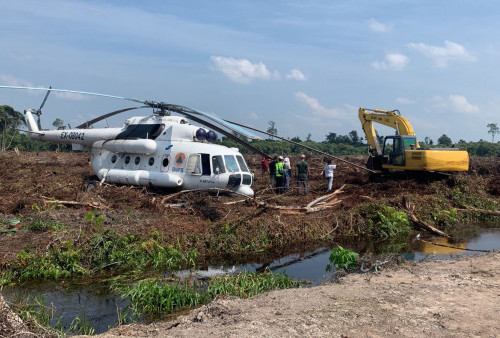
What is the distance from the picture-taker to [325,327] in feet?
17.3

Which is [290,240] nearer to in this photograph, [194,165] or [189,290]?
[194,165]

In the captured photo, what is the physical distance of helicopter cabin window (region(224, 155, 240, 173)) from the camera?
14.0m

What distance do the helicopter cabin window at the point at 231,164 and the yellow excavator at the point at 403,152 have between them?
902 cm

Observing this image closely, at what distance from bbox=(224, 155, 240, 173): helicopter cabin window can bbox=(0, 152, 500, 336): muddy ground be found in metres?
0.94

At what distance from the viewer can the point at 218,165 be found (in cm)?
1398

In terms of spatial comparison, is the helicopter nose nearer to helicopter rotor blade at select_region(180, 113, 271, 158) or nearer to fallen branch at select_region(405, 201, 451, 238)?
helicopter rotor blade at select_region(180, 113, 271, 158)

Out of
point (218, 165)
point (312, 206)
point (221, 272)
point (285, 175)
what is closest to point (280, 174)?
point (285, 175)

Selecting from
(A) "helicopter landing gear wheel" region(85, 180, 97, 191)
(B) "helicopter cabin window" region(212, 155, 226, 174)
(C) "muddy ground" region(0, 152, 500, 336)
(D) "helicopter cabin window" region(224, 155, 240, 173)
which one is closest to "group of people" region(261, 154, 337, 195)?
(C) "muddy ground" region(0, 152, 500, 336)

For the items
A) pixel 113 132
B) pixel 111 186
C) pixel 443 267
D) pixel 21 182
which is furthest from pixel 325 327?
pixel 21 182

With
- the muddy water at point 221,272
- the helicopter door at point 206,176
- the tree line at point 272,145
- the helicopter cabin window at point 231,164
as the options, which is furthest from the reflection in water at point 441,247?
the tree line at point 272,145

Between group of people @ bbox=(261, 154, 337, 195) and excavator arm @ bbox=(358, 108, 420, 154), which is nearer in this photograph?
group of people @ bbox=(261, 154, 337, 195)

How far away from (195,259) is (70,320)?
3652 millimetres

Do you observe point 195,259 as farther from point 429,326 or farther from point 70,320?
point 429,326

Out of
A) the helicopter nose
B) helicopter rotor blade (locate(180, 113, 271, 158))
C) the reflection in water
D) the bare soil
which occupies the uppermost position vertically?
helicopter rotor blade (locate(180, 113, 271, 158))
